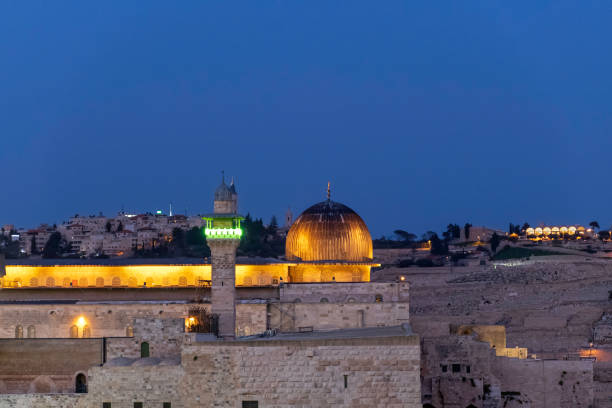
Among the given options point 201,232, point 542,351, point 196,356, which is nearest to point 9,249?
point 201,232

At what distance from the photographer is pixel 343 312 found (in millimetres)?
47031

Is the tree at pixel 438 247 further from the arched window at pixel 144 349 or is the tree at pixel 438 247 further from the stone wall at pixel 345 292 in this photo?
the arched window at pixel 144 349

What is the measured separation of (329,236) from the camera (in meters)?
50.8

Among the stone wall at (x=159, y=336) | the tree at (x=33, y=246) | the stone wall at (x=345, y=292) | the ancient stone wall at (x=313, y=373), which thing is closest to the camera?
the ancient stone wall at (x=313, y=373)

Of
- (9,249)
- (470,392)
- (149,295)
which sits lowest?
(470,392)

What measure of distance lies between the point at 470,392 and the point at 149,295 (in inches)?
512

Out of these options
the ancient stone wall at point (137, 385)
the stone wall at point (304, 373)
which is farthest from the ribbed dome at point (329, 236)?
the ancient stone wall at point (137, 385)

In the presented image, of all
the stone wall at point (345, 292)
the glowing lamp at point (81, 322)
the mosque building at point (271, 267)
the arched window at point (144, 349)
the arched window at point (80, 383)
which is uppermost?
the mosque building at point (271, 267)

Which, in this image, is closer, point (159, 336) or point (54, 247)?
point (159, 336)

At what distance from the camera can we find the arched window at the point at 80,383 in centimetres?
4350

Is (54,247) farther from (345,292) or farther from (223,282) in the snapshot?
(223,282)

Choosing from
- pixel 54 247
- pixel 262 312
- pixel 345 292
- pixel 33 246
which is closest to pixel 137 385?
pixel 262 312

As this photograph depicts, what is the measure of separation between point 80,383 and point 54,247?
66.9m

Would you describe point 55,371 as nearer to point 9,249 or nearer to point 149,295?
point 149,295
